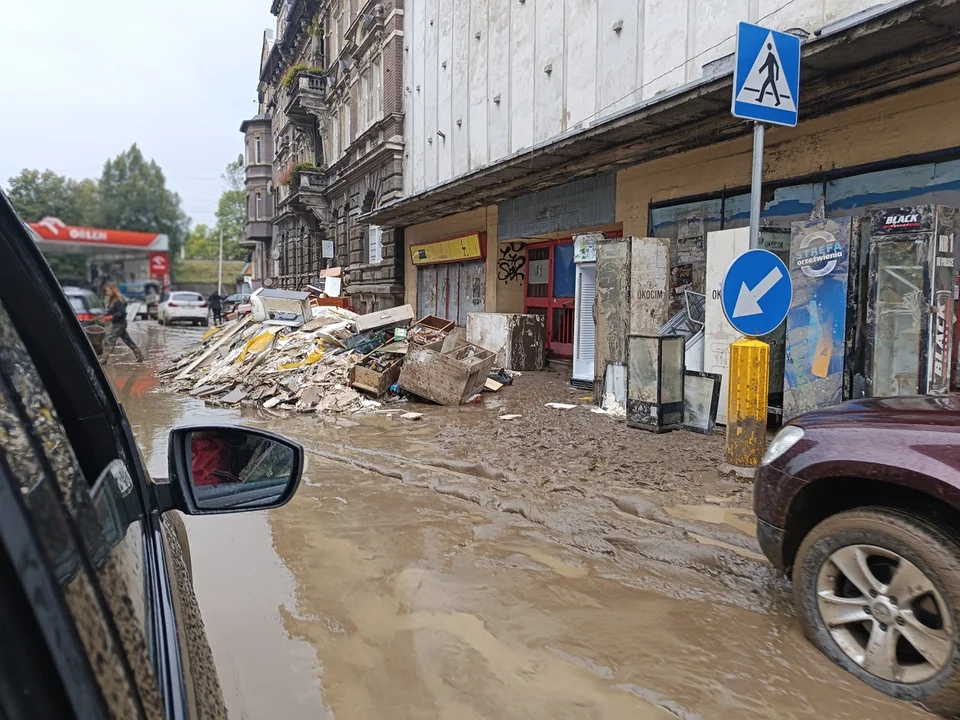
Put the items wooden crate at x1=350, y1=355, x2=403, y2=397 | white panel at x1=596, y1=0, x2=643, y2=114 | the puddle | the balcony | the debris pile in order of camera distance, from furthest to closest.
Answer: the balcony
white panel at x1=596, y1=0, x2=643, y2=114
wooden crate at x1=350, y1=355, x2=403, y2=397
the debris pile
the puddle

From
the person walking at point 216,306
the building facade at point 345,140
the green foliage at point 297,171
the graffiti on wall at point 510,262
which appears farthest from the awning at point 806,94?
the person walking at point 216,306

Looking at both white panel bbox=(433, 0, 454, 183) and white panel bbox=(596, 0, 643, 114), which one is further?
white panel bbox=(433, 0, 454, 183)

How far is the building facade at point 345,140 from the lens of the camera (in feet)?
67.9

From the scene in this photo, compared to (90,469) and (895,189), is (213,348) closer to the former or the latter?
(895,189)

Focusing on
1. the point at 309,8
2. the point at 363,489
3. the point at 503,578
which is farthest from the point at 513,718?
the point at 309,8

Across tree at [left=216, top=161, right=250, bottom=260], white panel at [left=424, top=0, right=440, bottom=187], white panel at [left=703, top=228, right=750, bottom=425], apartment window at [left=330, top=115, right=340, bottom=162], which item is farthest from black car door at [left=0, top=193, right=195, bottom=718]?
tree at [left=216, top=161, right=250, bottom=260]

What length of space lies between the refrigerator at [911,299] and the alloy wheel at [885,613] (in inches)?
154

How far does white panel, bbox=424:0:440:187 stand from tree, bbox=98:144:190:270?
12.9 meters

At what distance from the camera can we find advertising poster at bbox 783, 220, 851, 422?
6.35m

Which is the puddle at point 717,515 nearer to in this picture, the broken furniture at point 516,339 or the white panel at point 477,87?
the broken furniture at point 516,339

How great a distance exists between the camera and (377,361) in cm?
1025

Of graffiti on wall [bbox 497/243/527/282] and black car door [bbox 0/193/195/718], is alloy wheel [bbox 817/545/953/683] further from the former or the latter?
graffiti on wall [bbox 497/243/527/282]

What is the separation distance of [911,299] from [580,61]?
7.97 m

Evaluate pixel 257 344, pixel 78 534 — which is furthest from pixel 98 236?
pixel 257 344
